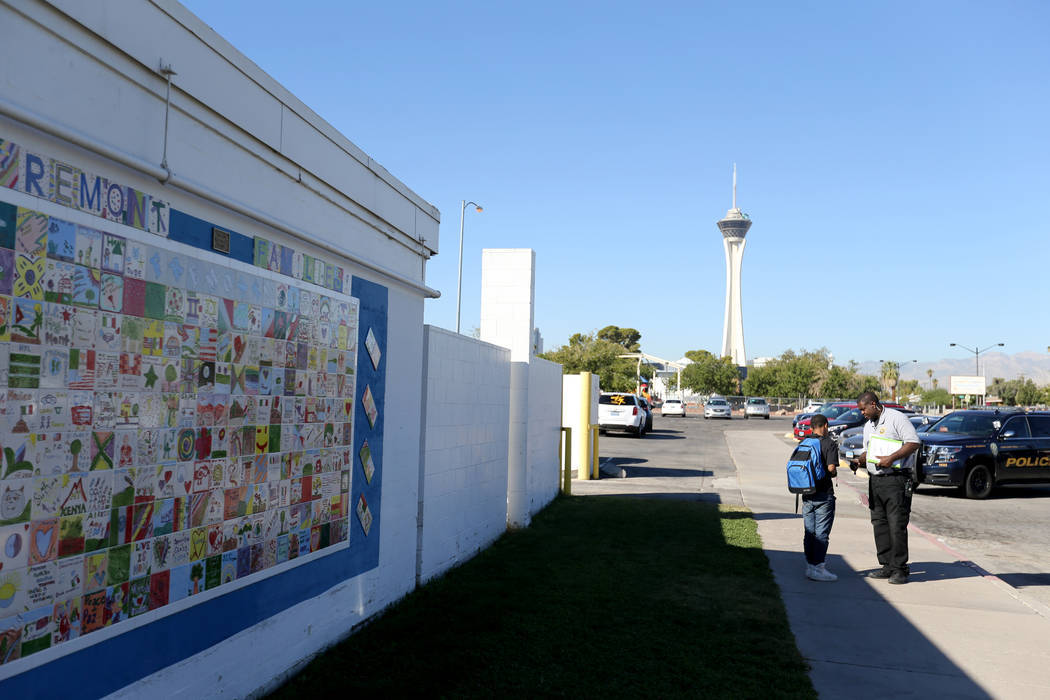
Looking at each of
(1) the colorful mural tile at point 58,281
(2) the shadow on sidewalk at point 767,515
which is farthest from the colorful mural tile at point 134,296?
(2) the shadow on sidewalk at point 767,515

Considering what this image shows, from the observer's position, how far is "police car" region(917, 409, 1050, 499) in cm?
1616

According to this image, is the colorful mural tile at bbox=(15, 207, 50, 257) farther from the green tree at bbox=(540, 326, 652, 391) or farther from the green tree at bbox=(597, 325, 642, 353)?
the green tree at bbox=(597, 325, 642, 353)

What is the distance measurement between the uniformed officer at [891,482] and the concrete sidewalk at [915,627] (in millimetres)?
267

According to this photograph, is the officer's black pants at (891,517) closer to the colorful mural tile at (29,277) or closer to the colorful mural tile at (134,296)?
the colorful mural tile at (134,296)

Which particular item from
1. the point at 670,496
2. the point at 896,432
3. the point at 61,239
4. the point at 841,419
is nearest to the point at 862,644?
the point at 896,432

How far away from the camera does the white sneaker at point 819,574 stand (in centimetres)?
839

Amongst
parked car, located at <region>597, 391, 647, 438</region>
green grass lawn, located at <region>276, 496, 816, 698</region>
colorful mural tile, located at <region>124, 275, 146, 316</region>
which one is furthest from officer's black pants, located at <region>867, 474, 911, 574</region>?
parked car, located at <region>597, 391, 647, 438</region>

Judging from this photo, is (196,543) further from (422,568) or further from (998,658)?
(998,658)

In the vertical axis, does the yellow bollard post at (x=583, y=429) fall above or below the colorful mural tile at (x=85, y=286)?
below

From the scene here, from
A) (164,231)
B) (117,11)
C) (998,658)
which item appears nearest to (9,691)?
(164,231)

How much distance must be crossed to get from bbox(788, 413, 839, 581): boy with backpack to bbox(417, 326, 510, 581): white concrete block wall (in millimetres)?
3260

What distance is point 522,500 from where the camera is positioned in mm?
10852

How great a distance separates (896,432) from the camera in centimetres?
854

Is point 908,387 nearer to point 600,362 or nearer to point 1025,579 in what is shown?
point 600,362
